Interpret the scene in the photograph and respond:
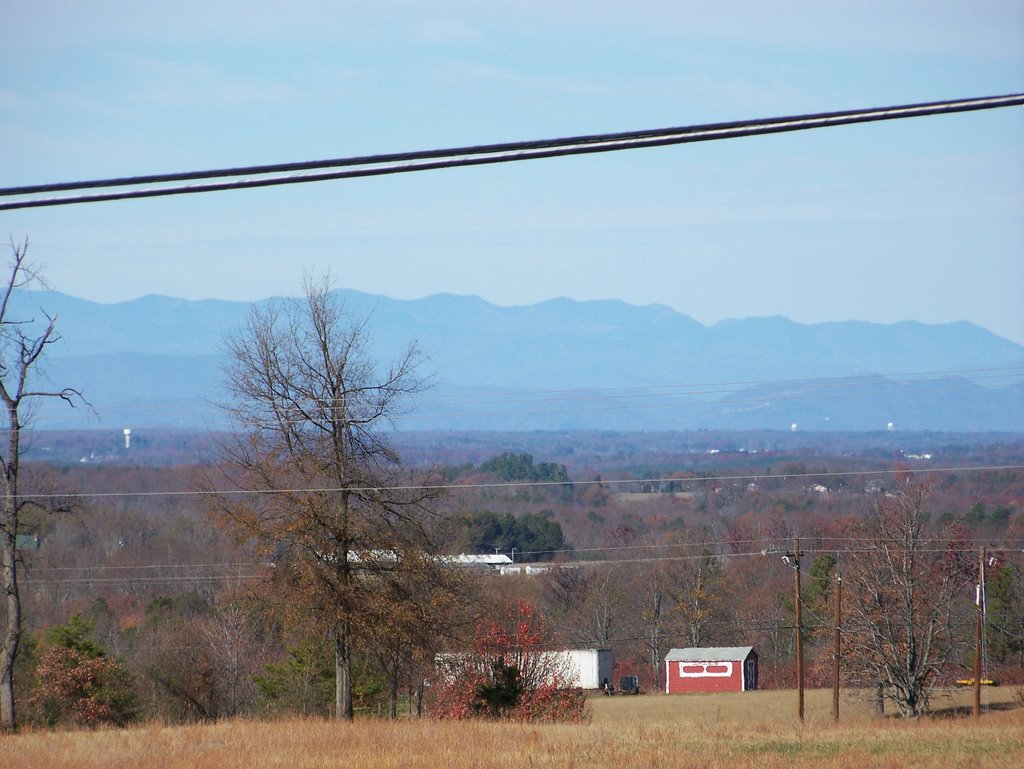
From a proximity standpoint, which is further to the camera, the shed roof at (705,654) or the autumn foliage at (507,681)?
the shed roof at (705,654)

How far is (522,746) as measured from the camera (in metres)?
21.4

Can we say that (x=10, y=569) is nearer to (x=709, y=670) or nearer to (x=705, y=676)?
(x=709, y=670)

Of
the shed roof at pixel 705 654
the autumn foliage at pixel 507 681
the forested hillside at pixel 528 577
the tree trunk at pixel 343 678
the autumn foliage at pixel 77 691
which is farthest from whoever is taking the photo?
the shed roof at pixel 705 654

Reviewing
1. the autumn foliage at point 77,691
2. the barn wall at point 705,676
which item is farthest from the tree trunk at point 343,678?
the barn wall at point 705,676

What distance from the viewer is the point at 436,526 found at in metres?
30.9

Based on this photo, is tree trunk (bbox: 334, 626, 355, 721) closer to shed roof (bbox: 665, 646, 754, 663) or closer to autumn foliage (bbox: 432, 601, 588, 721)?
autumn foliage (bbox: 432, 601, 588, 721)

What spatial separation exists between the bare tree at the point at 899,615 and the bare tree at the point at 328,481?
2236 cm

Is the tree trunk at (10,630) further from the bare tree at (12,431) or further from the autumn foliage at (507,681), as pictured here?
the autumn foliage at (507,681)

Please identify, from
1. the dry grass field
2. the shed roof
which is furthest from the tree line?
the dry grass field

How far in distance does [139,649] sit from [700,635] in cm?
4430

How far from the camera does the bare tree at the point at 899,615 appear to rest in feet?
151

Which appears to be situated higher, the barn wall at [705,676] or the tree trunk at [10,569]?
the tree trunk at [10,569]

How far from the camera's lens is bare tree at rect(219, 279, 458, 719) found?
28406 mm

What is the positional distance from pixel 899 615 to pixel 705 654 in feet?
94.7
